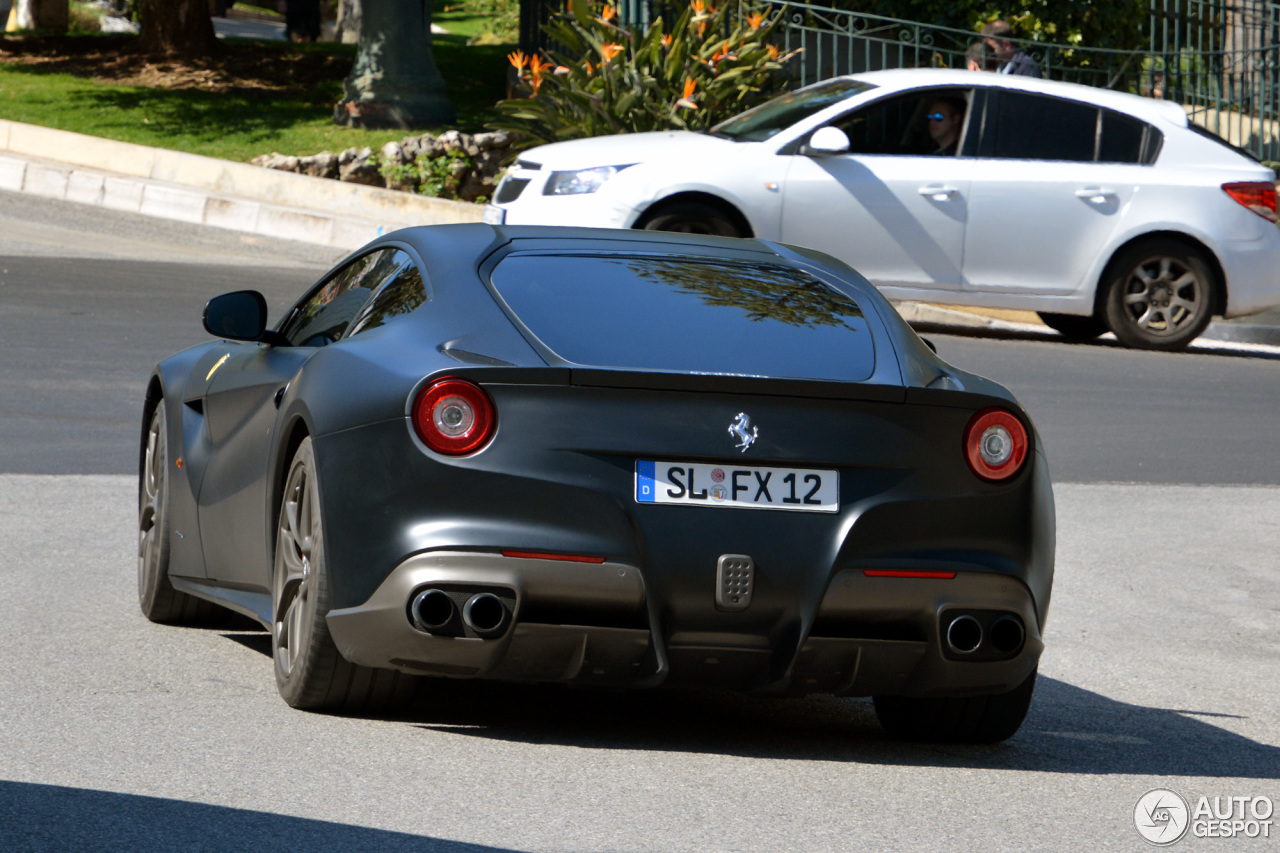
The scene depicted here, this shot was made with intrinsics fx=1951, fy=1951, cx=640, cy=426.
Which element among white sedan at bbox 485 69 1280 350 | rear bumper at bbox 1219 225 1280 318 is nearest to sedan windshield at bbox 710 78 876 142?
white sedan at bbox 485 69 1280 350

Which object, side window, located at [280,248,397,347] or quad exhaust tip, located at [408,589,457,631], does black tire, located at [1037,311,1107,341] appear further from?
quad exhaust tip, located at [408,589,457,631]

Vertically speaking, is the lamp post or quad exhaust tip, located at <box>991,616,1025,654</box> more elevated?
the lamp post

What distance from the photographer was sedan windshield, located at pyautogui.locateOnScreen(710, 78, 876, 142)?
1394cm

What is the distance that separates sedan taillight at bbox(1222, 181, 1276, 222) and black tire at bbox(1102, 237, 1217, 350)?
50 centimetres

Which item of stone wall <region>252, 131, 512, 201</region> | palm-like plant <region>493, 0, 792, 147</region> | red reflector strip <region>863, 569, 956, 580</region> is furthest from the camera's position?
stone wall <region>252, 131, 512, 201</region>

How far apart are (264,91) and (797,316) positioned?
18999mm

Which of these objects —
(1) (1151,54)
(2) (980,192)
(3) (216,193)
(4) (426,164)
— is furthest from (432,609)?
(1) (1151,54)

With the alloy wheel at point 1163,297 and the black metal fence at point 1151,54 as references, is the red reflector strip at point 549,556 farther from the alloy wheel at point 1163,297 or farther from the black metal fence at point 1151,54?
the black metal fence at point 1151,54

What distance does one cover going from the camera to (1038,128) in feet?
46.3

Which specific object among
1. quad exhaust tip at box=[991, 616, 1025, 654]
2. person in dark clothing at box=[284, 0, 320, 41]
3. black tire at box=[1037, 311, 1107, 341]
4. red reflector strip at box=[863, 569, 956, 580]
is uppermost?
person in dark clothing at box=[284, 0, 320, 41]

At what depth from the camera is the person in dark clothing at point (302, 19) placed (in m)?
42.0

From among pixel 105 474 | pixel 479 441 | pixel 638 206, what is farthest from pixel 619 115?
pixel 479 441

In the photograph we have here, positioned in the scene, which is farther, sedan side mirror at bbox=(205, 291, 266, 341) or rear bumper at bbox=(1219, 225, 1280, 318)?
rear bumper at bbox=(1219, 225, 1280, 318)

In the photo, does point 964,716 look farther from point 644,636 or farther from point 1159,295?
point 1159,295
